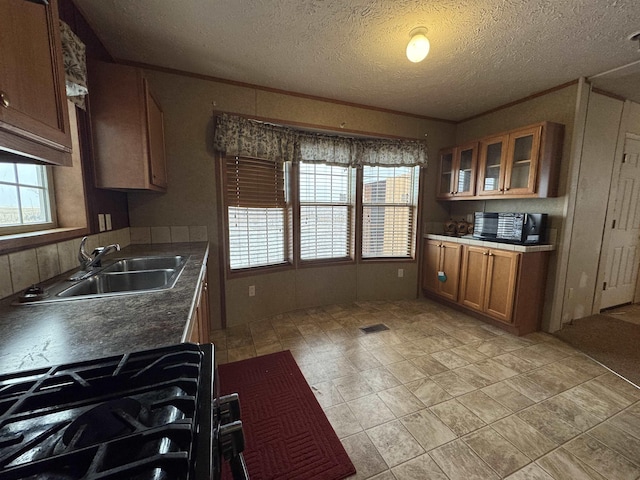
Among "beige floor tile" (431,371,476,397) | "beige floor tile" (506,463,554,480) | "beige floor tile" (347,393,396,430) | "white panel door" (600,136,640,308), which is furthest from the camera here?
"white panel door" (600,136,640,308)

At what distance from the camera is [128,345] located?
0.75 metres

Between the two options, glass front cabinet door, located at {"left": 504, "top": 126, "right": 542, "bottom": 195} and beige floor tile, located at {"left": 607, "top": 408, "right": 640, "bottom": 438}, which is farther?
glass front cabinet door, located at {"left": 504, "top": 126, "right": 542, "bottom": 195}

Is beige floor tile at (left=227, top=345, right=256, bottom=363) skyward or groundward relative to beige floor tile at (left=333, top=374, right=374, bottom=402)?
skyward

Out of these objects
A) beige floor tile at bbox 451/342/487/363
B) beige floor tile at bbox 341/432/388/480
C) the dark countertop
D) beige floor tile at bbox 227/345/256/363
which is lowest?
beige floor tile at bbox 341/432/388/480

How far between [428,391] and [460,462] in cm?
52

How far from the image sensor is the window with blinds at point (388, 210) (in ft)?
11.6

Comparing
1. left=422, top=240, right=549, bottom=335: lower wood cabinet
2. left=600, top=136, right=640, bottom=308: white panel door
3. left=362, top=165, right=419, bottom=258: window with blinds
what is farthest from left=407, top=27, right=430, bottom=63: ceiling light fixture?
left=600, top=136, right=640, bottom=308: white panel door

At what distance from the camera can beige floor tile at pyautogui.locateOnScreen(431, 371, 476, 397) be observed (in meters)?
1.89

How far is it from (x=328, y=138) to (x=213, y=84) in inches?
51.3

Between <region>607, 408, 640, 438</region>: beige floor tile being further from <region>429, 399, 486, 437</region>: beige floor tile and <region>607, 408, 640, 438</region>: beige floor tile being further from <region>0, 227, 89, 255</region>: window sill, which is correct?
<region>0, 227, 89, 255</region>: window sill

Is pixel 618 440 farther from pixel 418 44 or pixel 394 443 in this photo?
pixel 418 44

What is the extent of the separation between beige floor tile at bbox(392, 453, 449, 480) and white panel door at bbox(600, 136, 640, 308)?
11.2ft

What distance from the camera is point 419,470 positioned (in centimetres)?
133

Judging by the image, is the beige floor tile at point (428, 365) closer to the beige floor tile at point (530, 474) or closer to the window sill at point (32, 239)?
the beige floor tile at point (530, 474)
